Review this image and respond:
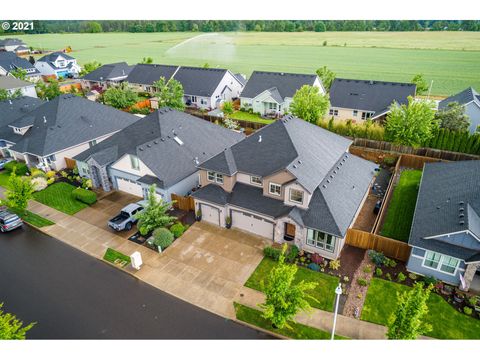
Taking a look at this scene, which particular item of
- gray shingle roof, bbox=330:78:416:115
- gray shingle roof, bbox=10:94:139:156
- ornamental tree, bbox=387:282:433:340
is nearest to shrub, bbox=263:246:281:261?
ornamental tree, bbox=387:282:433:340

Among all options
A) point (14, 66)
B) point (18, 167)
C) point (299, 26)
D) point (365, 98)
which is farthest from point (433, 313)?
point (299, 26)

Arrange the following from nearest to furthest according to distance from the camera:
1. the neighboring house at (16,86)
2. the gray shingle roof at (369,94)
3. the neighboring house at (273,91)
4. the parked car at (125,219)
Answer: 1. the parked car at (125,219)
2. the gray shingle roof at (369,94)
3. the neighboring house at (273,91)
4. the neighboring house at (16,86)

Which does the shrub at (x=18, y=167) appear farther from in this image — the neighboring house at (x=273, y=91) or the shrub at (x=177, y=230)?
the neighboring house at (x=273, y=91)

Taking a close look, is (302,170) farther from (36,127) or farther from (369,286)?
(36,127)

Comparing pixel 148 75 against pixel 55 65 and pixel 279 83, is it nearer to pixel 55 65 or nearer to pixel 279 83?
pixel 279 83

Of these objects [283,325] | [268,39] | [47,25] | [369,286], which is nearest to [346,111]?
[369,286]

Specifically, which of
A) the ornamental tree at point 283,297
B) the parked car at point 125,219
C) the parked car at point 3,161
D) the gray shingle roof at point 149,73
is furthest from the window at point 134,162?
the gray shingle roof at point 149,73

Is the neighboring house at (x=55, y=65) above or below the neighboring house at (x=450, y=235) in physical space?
above
